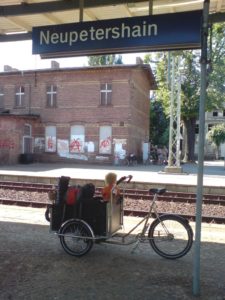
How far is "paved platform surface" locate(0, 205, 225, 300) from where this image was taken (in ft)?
16.2

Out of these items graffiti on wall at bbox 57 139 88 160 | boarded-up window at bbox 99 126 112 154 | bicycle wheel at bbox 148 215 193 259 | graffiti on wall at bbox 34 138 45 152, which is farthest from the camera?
graffiti on wall at bbox 34 138 45 152

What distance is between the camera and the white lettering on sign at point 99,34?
17.7 feet

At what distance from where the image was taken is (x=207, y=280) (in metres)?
5.48

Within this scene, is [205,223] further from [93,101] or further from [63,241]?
[93,101]

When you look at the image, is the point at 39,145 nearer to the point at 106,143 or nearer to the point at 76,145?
the point at 76,145

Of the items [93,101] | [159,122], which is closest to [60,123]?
[93,101]

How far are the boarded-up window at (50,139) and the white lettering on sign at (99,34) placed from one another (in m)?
30.8

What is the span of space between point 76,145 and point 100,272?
29.9 meters

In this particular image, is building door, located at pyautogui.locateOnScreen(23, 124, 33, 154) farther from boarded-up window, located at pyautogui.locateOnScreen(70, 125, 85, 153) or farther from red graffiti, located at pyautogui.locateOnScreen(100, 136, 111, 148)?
red graffiti, located at pyautogui.locateOnScreen(100, 136, 111, 148)

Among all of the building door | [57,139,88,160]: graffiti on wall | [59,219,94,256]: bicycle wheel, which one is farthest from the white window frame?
[59,219,94,256]: bicycle wheel

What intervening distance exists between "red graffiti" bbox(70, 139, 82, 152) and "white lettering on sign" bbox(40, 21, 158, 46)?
2965 centimetres

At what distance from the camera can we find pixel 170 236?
6516mm

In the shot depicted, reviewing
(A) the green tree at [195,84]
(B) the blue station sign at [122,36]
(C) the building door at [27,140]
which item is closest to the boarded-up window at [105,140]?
(C) the building door at [27,140]

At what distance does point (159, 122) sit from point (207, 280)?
56065 millimetres
